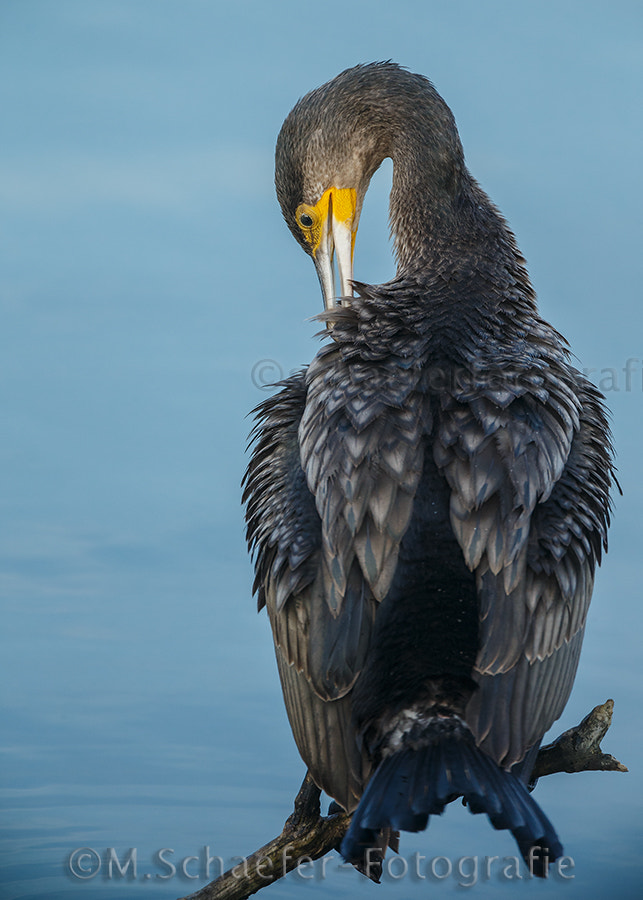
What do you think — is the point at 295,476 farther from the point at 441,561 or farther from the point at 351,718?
the point at 351,718

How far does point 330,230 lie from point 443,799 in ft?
10.2

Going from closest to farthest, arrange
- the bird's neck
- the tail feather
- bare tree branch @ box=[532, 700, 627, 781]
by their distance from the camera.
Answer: the tail feather → bare tree branch @ box=[532, 700, 627, 781] → the bird's neck

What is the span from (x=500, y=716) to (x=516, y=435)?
98 centimetres

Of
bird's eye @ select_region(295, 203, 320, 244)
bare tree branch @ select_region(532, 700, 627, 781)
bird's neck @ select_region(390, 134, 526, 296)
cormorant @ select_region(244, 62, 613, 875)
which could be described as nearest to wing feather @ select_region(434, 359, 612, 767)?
cormorant @ select_region(244, 62, 613, 875)

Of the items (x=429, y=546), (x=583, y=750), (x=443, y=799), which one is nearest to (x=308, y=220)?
(x=429, y=546)

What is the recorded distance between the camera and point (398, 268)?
4977 mm

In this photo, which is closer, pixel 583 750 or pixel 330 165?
pixel 583 750

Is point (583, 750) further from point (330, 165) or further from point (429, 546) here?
point (330, 165)

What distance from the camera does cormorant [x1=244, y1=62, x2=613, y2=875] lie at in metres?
3.33

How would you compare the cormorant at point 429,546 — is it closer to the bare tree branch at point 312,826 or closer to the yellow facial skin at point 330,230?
the bare tree branch at point 312,826

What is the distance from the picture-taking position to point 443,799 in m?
3.05

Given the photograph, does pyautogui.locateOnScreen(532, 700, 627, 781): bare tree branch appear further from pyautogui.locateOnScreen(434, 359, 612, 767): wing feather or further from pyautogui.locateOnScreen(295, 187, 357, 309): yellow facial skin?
pyautogui.locateOnScreen(295, 187, 357, 309): yellow facial skin

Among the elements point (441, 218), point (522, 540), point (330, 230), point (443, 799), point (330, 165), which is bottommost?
point (443, 799)

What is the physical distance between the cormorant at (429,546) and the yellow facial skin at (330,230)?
3.19 ft
